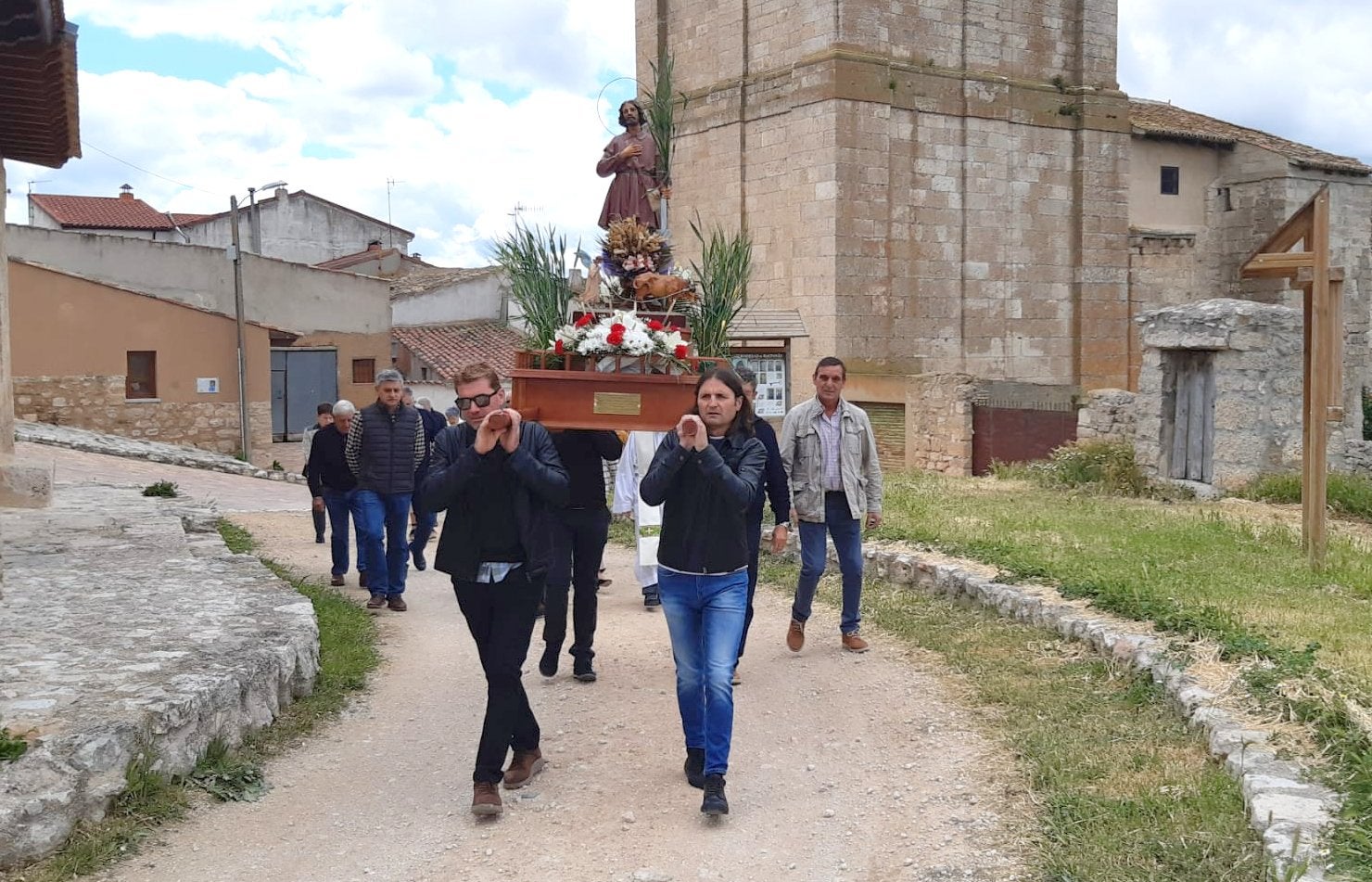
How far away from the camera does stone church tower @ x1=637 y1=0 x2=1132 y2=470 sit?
21.6 metres

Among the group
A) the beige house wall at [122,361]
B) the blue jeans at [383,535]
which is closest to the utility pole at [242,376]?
the beige house wall at [122,361]

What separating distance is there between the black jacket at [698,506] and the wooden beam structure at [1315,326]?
526 cm

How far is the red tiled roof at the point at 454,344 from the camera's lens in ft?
104

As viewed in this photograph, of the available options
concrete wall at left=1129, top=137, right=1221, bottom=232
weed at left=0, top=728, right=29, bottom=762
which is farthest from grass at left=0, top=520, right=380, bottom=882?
concrete wall at left=1129, top=137, right=1221, bottom=232

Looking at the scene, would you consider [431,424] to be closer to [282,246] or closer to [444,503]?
[444,503]

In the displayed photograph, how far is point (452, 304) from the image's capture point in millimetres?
35375

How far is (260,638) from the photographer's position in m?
6.79

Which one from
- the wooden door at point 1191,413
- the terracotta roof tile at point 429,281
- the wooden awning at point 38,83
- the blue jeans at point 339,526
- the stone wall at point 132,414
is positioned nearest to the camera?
the wooden awning at point 38,83

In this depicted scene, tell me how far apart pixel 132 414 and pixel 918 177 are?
16149 millimetres

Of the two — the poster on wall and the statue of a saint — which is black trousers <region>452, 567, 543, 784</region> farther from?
the poster on wall

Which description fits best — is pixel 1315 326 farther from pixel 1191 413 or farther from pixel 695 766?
pixel 695 766

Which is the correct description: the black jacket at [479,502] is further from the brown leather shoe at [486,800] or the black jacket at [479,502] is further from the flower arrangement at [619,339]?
the flower arrangement at [619,339]

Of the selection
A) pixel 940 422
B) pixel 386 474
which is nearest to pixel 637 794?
pixel 386 474

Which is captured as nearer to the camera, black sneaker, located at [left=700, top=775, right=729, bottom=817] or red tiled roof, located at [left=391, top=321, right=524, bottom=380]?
black sneaker, located at [left=700, top=775, right=729, bottom=817]
